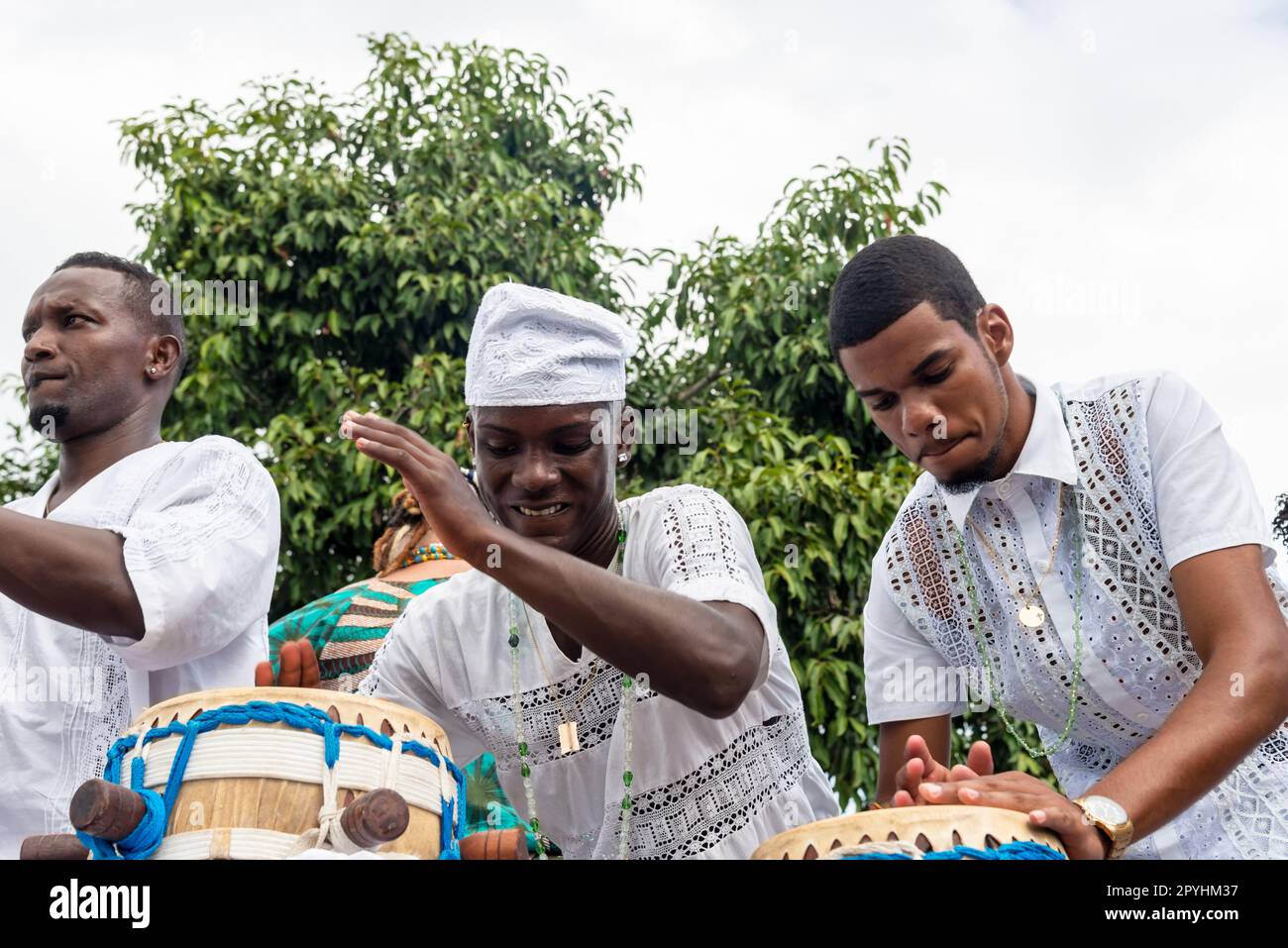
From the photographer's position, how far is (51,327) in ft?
11.5

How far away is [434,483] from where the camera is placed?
8.12ft

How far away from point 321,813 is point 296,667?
35cm

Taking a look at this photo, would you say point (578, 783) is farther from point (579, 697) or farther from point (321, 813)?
point (321, 813)

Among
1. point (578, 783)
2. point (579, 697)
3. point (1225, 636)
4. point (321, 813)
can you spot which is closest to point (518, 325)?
point (579, 697)

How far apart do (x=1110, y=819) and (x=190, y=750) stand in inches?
59.1

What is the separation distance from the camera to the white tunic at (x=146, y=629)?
9.78 ft

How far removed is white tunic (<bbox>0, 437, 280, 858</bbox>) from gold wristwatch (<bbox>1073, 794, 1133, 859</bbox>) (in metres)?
1.83

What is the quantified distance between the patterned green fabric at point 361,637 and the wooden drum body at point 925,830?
2182 mm

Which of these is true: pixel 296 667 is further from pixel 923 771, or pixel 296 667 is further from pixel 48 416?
pixel 48 416

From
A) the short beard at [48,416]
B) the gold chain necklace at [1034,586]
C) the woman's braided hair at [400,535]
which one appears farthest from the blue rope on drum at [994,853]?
the woman's braided hair at [400,535]

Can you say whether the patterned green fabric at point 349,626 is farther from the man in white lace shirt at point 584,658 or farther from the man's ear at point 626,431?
the man's ear at point 626,431

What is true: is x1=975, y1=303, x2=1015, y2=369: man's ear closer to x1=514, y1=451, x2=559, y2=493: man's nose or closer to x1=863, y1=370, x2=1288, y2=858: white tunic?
x1=863, y1=370, x2=1288, y2=858: white tunic

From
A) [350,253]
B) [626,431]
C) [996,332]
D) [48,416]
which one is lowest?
[626,431]

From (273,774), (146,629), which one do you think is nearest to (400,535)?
(146,629)
